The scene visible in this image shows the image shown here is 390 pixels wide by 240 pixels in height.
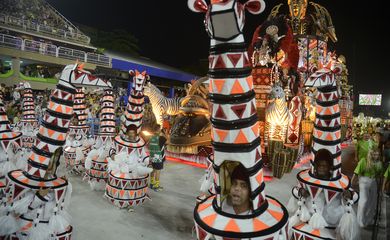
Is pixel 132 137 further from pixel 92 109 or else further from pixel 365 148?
pixel 92 109

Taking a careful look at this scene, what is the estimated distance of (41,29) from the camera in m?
21.2

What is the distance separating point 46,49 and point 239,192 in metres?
20.5

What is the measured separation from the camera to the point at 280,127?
7.73 meters

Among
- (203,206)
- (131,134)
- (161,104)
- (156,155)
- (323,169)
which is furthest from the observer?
(161,104)

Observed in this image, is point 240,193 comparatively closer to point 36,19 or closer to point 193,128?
point 193,128

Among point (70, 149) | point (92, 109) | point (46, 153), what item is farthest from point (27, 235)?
point (92, 109)

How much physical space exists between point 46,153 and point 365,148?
5.06m

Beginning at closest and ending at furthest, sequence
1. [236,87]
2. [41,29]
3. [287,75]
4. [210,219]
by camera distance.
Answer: [236,87] → [210,219] → [287,75] → [41,29]

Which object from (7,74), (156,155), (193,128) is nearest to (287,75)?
(193,128)

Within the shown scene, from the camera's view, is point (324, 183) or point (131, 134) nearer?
point (324, 183)

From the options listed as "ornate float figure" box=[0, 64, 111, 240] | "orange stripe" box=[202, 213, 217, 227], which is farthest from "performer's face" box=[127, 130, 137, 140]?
"orange stripe" box=[202, 213, 217, 227]

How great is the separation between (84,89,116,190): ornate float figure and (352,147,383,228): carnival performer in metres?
5.10

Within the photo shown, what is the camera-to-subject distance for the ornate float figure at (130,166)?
17.7 ft

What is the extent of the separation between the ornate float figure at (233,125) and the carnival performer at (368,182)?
11.0 feet
